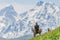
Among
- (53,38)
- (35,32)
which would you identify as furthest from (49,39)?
(35,32)

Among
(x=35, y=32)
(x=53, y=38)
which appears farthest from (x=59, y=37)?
(x=35, y=32)

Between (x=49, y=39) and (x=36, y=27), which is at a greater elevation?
(x=36, y=27)

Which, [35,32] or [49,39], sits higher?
[35,32]

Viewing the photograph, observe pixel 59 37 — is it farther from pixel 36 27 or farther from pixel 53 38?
pixel 36 27

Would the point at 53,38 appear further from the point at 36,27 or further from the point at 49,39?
the point at 36,27

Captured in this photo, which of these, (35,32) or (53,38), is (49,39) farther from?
(35,32)

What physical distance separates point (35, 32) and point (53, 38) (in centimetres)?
1160

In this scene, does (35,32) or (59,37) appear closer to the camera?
(59,37)

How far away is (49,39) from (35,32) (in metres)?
11.6

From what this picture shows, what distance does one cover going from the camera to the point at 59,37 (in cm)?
992

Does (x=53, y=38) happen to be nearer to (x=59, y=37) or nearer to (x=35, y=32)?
(x=59, y=37)

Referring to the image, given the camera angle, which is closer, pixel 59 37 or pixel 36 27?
pixel 59 37

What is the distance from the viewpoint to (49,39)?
33.6 feet

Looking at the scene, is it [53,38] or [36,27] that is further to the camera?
[36,27]
